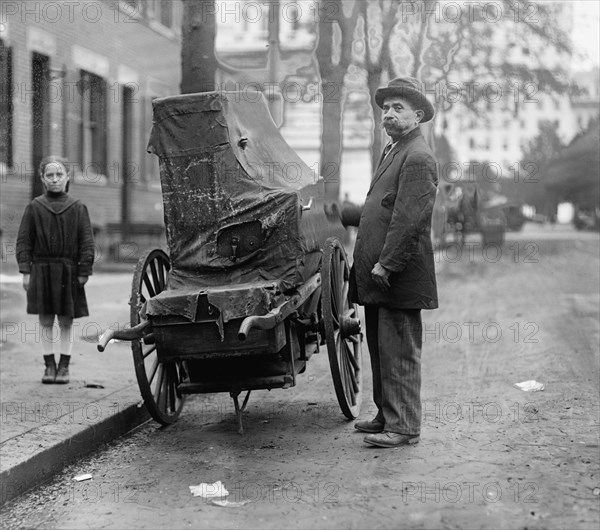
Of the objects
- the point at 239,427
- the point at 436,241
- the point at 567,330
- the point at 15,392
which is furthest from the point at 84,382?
the point at 436,241

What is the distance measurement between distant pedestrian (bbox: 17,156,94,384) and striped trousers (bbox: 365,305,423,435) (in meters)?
2.92

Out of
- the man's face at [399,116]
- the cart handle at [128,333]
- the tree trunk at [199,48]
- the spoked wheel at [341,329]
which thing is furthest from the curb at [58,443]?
the tree trunk at [199,48]

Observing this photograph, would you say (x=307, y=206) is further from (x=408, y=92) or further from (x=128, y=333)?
(x=128, y=333)

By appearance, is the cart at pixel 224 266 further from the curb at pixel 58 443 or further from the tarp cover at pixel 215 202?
the curb at pixel 58 443

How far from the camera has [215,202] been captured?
6059 millimetres

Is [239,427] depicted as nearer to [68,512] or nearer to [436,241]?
[68,512]

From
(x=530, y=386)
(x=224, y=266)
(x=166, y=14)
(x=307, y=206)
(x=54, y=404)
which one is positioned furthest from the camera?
(x=166, y=14)

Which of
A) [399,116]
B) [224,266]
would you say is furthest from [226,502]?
[399,116]

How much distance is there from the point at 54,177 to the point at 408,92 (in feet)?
10.6

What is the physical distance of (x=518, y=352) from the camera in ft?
30.8

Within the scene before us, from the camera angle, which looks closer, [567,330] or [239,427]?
[239,427]

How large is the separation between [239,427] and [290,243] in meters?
1.33

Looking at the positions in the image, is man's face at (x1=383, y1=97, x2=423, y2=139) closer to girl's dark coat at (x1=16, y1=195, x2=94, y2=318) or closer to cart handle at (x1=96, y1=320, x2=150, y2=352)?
cart handle at (x1=96, y1=320, x2=150, y2=352)

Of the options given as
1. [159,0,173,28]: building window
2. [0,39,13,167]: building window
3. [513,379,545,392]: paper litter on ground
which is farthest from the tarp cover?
[159,0,173,28]: building window
